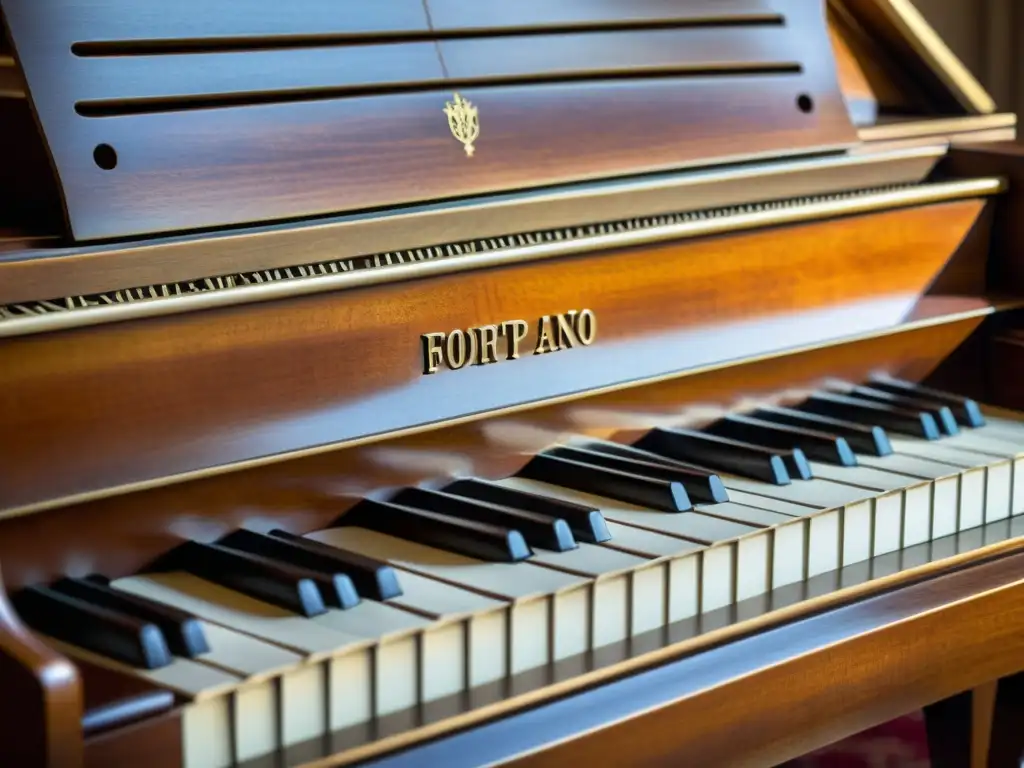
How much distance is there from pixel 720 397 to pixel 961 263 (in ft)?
1.52

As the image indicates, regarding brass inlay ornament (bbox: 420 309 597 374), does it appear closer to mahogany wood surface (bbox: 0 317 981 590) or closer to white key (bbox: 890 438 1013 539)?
mahogany wood surface (bbox: 0 317 981 590)

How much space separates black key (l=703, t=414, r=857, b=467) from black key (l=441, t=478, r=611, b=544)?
1.16ft

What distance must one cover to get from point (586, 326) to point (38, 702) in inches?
31.6

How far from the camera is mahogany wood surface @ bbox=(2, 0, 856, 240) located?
1315 mm

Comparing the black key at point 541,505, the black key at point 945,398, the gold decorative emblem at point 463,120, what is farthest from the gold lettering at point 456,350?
the black key at point 945,398

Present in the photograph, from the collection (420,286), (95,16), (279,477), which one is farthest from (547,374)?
(95,16)

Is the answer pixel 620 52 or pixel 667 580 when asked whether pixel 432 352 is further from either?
pixel 620 52

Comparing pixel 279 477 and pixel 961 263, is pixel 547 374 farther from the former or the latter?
pixel 961 263

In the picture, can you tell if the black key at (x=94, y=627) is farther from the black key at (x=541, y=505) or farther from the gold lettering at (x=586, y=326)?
the gold lettering at (x=586, y=326)

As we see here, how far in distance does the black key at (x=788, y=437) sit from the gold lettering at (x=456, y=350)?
38 cm

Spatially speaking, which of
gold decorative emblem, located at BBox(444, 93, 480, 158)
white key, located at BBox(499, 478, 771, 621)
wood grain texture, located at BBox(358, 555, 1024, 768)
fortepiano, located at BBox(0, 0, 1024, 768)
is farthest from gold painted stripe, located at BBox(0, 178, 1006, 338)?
wood grain texture, located at BBox(358, 555, 1024, 768)

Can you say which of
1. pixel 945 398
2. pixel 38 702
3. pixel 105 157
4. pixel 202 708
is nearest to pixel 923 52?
pixel 945 398

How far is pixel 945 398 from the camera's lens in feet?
6.13

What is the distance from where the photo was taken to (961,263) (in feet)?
6.52
